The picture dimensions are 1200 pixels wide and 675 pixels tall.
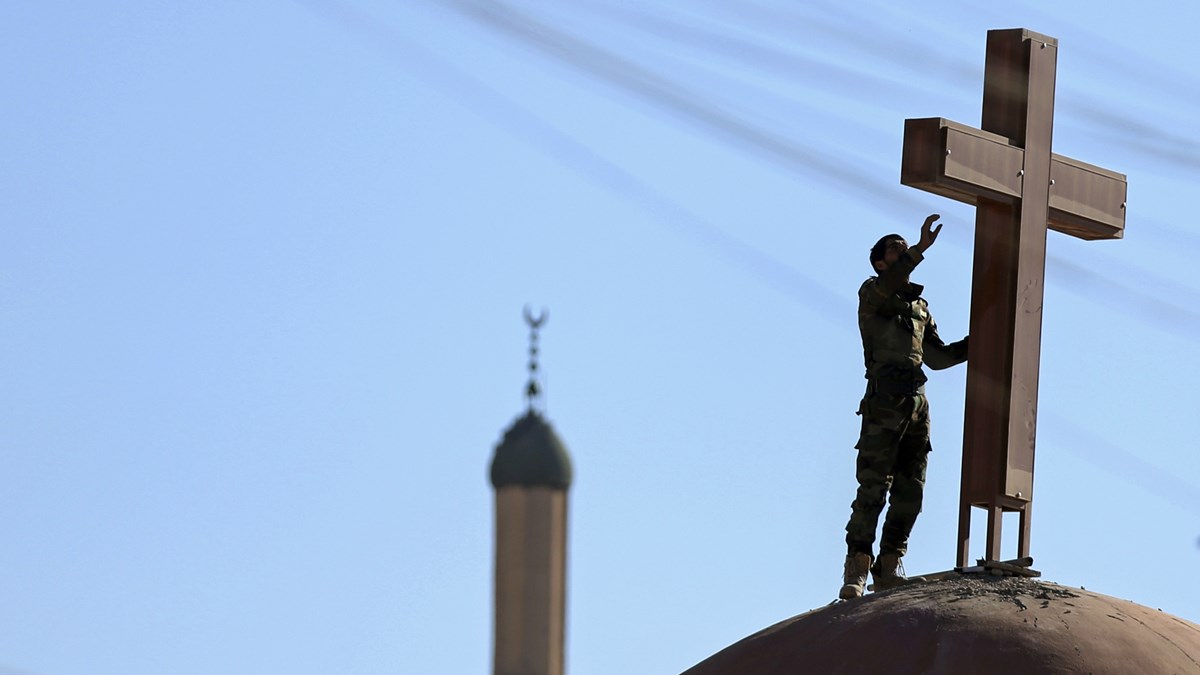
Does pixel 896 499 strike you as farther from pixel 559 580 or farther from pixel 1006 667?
pixel 559 580

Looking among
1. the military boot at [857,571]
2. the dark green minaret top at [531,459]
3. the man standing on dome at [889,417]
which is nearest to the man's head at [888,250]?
the man standing on dome at [889,417]

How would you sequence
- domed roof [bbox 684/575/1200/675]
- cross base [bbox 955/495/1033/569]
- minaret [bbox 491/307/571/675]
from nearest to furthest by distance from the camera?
minaret [bbox 491/307/571/675] < domed roof [bbox 684/575/1200/675] < cross base [bbox 955/495/1033/569]

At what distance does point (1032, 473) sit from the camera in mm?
9797

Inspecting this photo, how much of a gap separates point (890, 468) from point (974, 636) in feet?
4.54

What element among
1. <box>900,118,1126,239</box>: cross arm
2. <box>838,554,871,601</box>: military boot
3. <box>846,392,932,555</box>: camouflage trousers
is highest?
<box>900,118,1126,239</box>: cross arm

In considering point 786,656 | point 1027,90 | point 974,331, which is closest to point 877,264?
point 974,331

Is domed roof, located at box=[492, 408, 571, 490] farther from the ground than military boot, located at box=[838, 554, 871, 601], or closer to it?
closer to it

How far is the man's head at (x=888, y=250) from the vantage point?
976 centimetres

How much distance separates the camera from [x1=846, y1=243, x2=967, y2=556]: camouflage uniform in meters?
9.88

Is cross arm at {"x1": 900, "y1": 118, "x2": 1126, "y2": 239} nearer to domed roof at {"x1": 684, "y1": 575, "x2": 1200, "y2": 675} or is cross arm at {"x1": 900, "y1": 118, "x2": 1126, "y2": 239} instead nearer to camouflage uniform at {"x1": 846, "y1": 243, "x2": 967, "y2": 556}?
camouflage uniform at {"x1": 846, "y1": 243, "x2": 967, "y2": 556}

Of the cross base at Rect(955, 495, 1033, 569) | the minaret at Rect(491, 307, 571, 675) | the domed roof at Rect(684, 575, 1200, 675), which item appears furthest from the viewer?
the cross base at Rect(955, 495, 1033, 569)

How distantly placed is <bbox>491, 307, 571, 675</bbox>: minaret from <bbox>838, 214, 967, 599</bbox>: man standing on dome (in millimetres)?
6591

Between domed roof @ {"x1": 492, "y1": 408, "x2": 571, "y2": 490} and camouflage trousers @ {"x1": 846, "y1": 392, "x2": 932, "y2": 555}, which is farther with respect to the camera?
camouflage trousers @ {"x1": 846, "y1": 392, "x2": 932, "y2": 555}

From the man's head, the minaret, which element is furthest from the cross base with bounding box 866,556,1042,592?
the minaret
